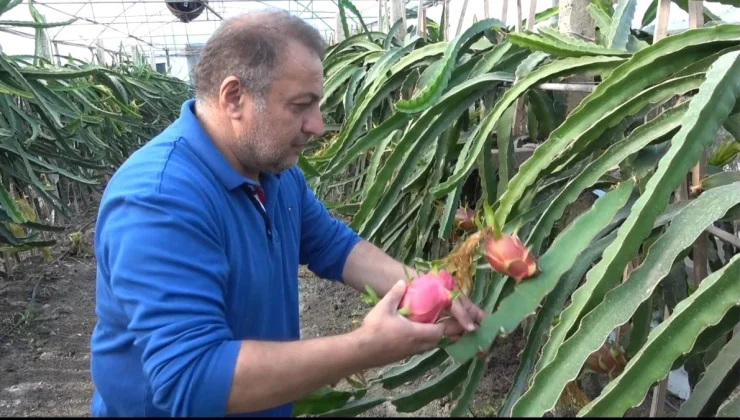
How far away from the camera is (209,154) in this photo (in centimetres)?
96

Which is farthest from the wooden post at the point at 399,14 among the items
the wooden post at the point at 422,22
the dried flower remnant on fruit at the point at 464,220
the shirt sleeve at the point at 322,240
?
the shirt sleeve at the point at 322,240

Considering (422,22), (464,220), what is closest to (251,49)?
(464,220)

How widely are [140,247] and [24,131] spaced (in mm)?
2043

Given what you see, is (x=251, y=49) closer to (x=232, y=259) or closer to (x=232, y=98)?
(x=232, y=98)

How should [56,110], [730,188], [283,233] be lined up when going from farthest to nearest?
1. [56,110]
2. [283,233]
3. [730,188]

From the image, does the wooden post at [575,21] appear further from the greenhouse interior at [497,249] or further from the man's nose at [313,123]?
the man's nose at [313,123]

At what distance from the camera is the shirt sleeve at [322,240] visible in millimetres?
1222

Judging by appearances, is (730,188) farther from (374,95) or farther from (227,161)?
(374,95)

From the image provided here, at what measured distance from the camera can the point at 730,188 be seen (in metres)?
0.89

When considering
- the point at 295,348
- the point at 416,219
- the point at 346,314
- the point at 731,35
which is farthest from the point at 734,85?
the point at 346,314

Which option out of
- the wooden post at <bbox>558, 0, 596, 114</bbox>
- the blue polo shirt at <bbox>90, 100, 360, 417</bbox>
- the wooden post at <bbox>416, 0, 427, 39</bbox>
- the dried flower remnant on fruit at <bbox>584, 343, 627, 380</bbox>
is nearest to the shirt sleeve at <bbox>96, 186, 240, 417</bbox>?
the blue polo shirt at <bbox>90, 100, 360, 417</bbox>

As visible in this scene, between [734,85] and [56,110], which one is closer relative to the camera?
[734,85]

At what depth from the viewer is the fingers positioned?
750mm

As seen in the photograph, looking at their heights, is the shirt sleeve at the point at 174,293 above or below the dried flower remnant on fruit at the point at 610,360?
above
